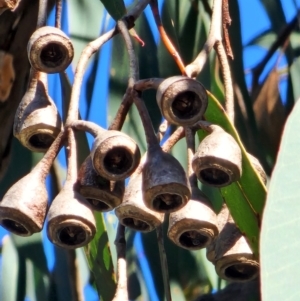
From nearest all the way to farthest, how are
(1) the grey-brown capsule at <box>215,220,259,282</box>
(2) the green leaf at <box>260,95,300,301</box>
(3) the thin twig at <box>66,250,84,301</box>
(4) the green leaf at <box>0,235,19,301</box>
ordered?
1. (2) the green leaf at <box>260,95,300,301</box>
2. (1) the grey-brown capsule at <box>215,220,259,282</box>
3. (3) the thin twig at <box>66,250,84,301</box>
4. (4) the green leaf at <box>0,235,19,301</box>

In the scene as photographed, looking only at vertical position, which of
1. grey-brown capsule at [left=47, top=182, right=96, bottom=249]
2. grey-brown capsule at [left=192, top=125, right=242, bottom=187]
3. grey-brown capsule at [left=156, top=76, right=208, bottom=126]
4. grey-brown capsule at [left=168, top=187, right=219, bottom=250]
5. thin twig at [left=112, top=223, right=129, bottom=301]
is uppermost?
grey-brown capsule at [left=156, top=76, right=208, bottom=126]

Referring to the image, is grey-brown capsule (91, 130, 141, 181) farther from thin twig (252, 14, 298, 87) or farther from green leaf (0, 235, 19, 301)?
thin twig (252, 14, 298, 87)

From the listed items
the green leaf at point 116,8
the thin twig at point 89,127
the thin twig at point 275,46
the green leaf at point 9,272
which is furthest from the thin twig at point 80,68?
the thin twig at point 275,46

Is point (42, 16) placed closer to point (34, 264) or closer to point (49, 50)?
point (49, 50)

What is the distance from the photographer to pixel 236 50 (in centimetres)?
162

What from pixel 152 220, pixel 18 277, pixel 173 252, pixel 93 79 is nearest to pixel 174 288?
pixel 173 252

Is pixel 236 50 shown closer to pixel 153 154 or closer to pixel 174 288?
pixel 174 288

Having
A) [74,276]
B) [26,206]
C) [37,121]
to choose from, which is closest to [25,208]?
[26,206]

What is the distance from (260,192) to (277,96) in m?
0.79

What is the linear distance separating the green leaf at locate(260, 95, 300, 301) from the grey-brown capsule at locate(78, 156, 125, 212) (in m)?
0.16

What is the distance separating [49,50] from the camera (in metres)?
0.87

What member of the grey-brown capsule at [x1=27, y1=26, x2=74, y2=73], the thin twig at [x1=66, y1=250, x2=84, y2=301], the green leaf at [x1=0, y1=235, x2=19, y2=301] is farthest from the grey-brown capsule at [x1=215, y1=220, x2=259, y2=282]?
the green leaf at [x1=0, y1=235, x2=19, y2=301]

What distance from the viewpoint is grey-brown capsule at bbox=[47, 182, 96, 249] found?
30.7 inches

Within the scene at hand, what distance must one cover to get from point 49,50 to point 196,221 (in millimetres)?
217
